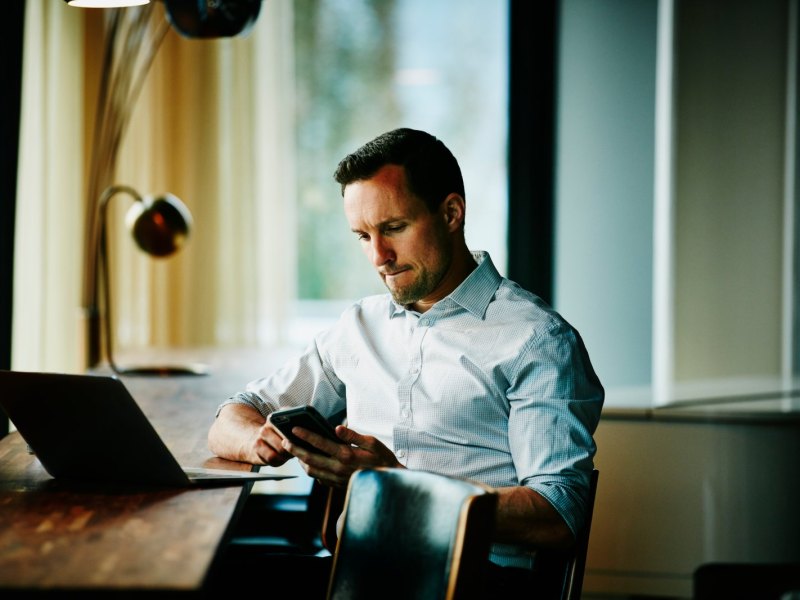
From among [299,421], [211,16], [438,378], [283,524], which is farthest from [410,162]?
[211,16]

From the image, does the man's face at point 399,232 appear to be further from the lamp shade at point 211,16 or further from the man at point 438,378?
the lamp shade at point 211,16

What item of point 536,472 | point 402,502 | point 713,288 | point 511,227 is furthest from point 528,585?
point 511,227

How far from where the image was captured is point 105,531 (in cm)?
119

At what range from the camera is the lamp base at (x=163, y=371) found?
301 centimetres

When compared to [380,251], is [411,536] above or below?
below

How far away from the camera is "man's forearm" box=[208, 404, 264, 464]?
1654 millimetres

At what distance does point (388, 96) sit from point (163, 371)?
2.47 m

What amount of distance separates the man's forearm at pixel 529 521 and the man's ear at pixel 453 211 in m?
0.56

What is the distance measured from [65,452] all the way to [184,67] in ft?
12.1

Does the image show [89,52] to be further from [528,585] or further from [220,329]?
[528,585]

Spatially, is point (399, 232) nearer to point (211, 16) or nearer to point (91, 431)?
point (91, 431)

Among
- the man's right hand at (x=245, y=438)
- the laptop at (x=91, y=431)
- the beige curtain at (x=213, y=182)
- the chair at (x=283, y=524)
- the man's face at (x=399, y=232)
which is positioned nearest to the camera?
the laptop at (x=91, y=431)

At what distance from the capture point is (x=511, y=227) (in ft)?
15.4

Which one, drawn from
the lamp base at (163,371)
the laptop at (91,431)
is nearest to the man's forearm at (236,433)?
the laptop at (91,431)
